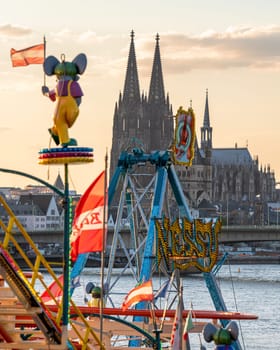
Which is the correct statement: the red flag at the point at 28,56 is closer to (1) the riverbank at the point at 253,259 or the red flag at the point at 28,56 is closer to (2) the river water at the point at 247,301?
(2) the river water at the point at 247,301

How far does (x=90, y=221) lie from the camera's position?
1922 centimetres

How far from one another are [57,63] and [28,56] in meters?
1.57

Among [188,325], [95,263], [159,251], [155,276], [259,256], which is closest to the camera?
[188,325]

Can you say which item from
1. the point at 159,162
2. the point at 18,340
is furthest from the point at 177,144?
the point at 18,340

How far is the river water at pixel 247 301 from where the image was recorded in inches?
2326

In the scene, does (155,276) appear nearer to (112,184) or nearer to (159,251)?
(112,184)

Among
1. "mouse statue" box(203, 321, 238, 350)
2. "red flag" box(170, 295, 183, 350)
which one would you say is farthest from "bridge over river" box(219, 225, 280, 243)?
"mouse statue" box(203, 321, 238, 350)

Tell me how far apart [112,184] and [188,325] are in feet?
82.0

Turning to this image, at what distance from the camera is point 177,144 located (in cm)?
4853

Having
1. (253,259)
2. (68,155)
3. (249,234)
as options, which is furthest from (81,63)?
(253,259)

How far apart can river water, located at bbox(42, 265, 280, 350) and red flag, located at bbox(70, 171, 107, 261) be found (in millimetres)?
19047

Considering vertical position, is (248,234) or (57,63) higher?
(57,63)

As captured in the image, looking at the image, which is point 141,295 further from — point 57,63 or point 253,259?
point 253,259

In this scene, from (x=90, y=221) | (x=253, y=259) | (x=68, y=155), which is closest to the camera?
(x=68, y=155)
